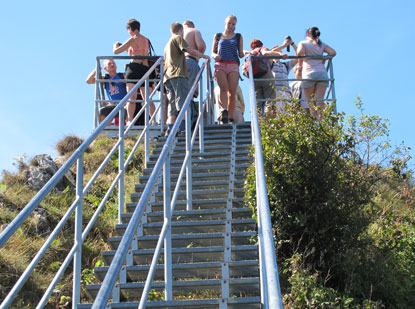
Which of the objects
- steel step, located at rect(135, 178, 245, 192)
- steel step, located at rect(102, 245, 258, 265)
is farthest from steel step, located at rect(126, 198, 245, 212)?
steel step, located at rect(102, 245, 258, 265)

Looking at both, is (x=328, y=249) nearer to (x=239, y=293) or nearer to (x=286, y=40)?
(x=239, y=293)

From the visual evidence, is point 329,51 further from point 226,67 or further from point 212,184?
point 212,184

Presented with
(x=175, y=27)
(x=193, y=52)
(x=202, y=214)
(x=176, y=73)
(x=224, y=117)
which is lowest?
(x=202, y=214)

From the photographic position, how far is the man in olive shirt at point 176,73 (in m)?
9.72

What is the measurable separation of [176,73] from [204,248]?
428 centimetres

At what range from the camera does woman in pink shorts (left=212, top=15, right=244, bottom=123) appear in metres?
10.5

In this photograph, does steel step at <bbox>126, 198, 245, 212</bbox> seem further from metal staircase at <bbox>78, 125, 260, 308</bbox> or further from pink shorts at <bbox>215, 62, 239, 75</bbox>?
pink shorts at <bbox>215, 62, 239, 75</bbox>

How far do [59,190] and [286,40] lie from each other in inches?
195

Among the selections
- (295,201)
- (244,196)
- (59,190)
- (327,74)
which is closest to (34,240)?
(59,190)

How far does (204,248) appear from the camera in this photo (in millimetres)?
6012

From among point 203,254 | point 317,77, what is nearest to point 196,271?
point 203,254

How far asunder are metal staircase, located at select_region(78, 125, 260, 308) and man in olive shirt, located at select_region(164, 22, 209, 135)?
62.6 inches

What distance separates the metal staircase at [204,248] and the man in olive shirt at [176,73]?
5.22 feet

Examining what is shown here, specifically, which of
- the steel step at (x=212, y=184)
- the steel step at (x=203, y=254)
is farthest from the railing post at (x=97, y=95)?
the steel step at (x=203, y=254)
